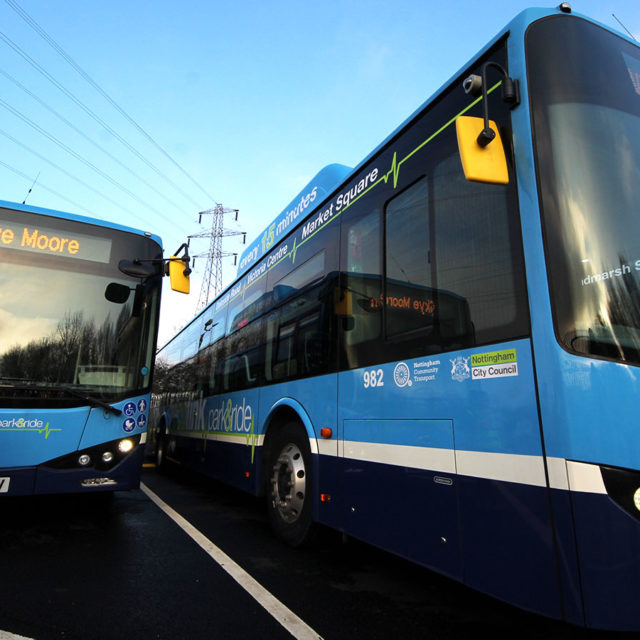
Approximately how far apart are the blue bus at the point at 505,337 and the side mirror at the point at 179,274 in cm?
235

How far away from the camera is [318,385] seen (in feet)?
13.8

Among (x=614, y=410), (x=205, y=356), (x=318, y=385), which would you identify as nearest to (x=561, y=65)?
(x=614, y=410)

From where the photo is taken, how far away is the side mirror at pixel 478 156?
2.37 metres

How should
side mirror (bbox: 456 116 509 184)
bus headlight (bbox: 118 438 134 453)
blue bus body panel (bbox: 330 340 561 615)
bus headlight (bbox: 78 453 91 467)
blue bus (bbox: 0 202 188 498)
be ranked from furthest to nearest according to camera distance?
1. bus headlight (bbox: 118 438 134 453)
2. bus headlight (bbox: 78 453 91 467)
3. blue bus (bbox: 0 202 188 498)
4. side mirror (bbox: 456 116 509 184)
5. blue bus body panel (bbox: 330 340 561 615)

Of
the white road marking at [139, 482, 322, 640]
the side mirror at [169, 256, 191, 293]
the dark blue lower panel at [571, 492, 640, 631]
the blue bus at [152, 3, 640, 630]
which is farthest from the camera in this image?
the side mirror at [169, 256, 191, 293]

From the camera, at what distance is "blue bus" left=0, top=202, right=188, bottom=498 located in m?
4.67

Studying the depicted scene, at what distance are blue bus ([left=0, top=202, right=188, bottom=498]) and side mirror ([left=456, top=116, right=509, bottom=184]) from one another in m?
4.05

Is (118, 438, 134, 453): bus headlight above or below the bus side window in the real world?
below

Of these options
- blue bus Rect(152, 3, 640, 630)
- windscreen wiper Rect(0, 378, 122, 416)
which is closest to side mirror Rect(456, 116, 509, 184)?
blue bus Rect(152, 3, 640, 630)

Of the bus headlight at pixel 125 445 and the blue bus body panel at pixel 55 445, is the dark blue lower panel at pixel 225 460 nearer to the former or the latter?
the blue bus body panel at pixel 55 445

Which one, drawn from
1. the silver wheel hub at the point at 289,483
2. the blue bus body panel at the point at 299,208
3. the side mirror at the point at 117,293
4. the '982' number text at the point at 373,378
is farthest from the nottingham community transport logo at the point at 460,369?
the side mirror at the point at 117,293

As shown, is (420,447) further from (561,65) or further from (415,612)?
(561,65)

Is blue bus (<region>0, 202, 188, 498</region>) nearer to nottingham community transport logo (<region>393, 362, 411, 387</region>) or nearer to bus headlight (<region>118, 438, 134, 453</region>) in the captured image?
bus headlight (<region>118, 438, 134, 453</region>)

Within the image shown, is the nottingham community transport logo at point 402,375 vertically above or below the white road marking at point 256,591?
above
